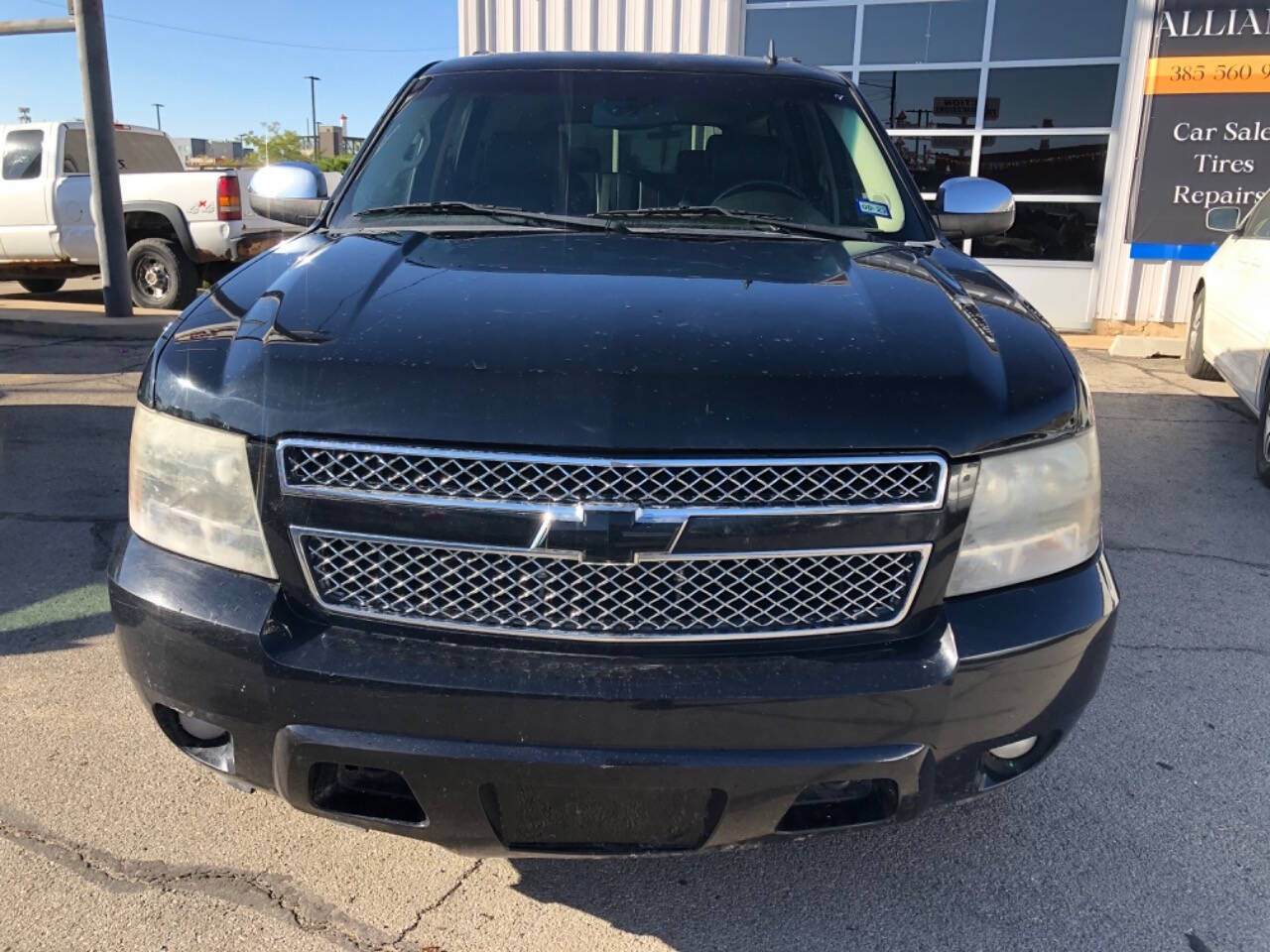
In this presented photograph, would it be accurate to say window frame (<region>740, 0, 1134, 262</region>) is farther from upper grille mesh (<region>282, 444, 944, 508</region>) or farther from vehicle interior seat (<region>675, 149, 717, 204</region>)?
upper grille mesh (<region>282, 444, 944, 508</region>)

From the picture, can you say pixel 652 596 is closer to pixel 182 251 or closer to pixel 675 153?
pixel 675 153

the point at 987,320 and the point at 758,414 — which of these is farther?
the point at 987,320

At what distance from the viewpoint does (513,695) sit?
1.72 m

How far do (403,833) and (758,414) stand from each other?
3.25ft

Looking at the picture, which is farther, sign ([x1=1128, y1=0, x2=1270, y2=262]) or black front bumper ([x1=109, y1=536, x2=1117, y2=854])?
sign ([x1=1128, y1=0, x2=1270, y2=262])

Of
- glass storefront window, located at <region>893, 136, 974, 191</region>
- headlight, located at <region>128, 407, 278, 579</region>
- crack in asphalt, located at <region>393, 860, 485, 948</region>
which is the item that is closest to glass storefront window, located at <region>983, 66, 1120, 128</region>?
glass storefront window, located at <region>893, 136, 974, 191</region>

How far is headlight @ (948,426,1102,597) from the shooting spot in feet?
6.11

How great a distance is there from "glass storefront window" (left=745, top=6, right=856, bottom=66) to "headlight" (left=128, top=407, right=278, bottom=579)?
10.00m

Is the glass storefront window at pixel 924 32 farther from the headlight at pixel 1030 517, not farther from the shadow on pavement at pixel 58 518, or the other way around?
the headlight at pixel 1030 517

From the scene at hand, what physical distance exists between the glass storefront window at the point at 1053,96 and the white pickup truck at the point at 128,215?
773 centimetres

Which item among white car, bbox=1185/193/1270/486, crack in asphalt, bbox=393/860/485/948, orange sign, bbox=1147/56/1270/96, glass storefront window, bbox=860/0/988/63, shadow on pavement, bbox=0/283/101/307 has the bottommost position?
shadow on pavement, bbox=0/283/101/307

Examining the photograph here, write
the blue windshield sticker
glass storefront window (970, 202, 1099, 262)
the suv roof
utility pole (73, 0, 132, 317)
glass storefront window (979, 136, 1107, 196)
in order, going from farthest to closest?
glass storefront window (970, 202, 1099, 262), glass storefront window (979, 136, 1107, 196), utility pole (73, 0, 132, 317), the suv roof, the blue windshield sticker

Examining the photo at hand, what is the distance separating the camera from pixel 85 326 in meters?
9.05

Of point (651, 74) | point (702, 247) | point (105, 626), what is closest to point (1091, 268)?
point (651, 74)
